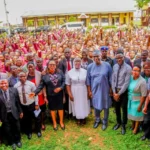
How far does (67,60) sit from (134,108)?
2.18m

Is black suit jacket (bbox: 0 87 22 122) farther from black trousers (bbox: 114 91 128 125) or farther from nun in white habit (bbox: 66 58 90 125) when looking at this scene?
black trousers (bbox: 114 91 128 125)

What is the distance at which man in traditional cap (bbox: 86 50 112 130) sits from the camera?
5.17 m

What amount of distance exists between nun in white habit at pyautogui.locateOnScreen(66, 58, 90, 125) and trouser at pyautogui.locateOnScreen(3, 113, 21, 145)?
4.49 feet

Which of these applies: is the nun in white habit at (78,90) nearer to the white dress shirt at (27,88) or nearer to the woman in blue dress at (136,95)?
the white dress shirt at (27,88)

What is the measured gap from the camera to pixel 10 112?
4.61 meters

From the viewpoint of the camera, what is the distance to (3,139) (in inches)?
201

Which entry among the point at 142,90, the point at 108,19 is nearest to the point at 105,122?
the point at 142,90

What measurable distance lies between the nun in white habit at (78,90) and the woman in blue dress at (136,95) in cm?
106

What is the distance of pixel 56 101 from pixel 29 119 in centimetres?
72

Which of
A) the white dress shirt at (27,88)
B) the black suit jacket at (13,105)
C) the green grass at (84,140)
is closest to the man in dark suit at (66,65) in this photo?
the green grass at (84,140)

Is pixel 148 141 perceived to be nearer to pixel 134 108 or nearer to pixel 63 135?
pixel 134 108

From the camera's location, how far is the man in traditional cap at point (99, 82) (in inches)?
204

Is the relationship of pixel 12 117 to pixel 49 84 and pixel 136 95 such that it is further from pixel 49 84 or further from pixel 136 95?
pixel 136 95

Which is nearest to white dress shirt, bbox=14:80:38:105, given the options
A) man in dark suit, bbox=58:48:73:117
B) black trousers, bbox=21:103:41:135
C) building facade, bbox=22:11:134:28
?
black trousers, bbox=21:103:41:135
